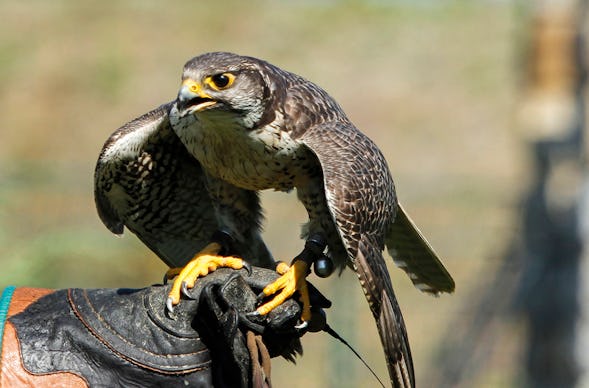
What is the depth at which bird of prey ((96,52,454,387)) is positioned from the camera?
4.21 metres

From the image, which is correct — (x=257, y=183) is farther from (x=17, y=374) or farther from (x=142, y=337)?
(x=17, y=374)

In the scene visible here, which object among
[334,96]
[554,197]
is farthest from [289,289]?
[334,96]

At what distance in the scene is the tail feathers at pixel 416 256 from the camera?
15.9ft

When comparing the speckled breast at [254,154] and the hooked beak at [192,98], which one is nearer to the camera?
→ the hooked beak at [192,98]

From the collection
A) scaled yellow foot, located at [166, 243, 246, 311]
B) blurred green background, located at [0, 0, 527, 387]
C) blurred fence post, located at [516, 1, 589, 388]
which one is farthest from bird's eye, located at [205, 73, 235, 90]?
blurred fence post, located at [516, 1, 589, 388]

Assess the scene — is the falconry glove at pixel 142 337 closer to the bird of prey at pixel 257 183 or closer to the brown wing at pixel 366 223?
the bird of prey at pixel 257 183

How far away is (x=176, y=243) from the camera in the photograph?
5121 mm

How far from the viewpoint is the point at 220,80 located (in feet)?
14.4

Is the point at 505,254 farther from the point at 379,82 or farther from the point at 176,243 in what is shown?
the point at 379,82

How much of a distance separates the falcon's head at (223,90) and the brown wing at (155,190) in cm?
31

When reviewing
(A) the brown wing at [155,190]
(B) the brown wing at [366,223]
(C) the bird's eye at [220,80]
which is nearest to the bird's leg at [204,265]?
(A) the brown wing at [155,190]

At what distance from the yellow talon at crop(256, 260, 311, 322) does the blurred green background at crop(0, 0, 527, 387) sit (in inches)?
153

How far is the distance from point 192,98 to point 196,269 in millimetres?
611

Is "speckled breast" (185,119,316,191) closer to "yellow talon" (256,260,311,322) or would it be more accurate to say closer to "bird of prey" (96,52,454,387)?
"bird of prey" (96,52,454,387)
